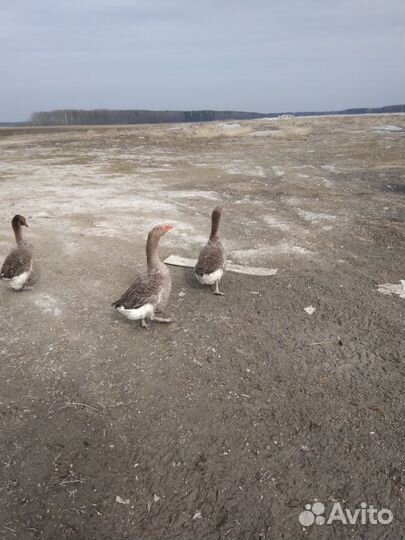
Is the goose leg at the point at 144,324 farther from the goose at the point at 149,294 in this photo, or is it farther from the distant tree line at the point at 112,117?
the distant tree line at the point at 112,117

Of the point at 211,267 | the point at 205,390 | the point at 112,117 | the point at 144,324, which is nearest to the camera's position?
the point at 205,390

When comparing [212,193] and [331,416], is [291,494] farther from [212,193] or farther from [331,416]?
[212,193]

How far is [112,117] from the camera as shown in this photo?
92.6m

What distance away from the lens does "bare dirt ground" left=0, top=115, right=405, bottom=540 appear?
3.62 meters

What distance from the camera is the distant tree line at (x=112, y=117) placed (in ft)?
275

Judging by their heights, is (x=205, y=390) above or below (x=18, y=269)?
below

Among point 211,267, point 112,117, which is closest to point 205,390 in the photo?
point 211,267

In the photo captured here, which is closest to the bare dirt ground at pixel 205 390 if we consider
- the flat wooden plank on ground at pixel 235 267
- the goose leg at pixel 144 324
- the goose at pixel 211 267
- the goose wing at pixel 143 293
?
the goose leg at pixel 144 324

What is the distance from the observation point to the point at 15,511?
11.7 feet

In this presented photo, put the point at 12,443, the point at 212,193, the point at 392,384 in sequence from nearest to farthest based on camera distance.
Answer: the point at 12,443, the point at 392,384, the point at 212,193

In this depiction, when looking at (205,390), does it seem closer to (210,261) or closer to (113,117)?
(210,261)

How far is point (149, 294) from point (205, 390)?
5.65ft

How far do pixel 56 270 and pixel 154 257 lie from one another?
3131mm

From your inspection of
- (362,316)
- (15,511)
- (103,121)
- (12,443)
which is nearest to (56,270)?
(12,443)
